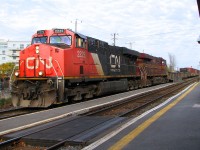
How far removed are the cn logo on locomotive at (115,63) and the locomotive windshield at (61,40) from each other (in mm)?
6857

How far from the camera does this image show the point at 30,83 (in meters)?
15.2

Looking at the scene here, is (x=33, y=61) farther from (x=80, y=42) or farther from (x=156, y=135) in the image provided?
(x=156, y=135)

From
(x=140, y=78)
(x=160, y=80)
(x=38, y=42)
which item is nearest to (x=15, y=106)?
(x=38, y=42)

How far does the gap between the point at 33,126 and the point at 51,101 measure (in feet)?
16.9

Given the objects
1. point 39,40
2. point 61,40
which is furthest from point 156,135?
point 39,40

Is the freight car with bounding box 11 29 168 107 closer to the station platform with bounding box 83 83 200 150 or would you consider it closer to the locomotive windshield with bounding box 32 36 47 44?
the locomotive windshield with bounding box 32 36 47 44

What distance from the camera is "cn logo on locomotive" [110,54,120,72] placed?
74.1ft

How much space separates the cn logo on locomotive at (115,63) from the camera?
74.1 feet

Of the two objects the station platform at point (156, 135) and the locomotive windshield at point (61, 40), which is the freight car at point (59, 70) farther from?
the station platform at point (156, 135)

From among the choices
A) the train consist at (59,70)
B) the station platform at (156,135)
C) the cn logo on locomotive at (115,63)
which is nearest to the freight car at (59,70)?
the train consist at (59,70)

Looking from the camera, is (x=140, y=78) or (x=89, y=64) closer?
(x=89, y=64)

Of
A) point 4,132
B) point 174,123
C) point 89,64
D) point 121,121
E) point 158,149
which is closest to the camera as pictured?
point 158,149

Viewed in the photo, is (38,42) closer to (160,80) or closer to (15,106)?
(15,106)

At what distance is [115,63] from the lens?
2353cm
